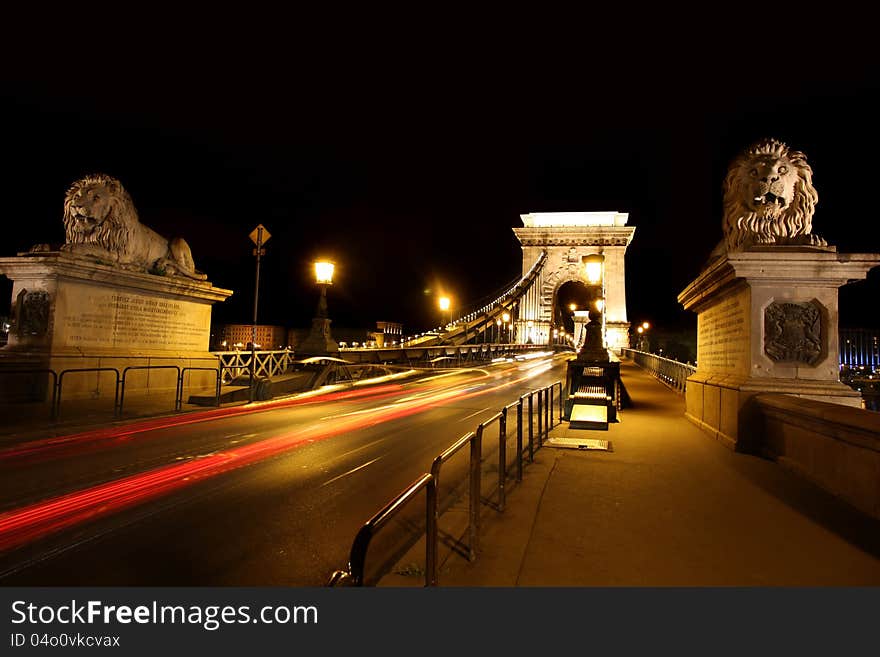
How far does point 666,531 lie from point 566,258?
6458 centimetres

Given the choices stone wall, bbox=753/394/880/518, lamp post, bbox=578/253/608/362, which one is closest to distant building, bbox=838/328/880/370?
lamp post, bbox=578/253/608/362

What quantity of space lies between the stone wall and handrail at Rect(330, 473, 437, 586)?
3386 millimetres

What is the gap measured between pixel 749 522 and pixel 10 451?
7.90 metres

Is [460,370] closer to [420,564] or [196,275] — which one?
[196,275]

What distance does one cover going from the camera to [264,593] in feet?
8.04

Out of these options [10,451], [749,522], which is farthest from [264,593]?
[10,451]

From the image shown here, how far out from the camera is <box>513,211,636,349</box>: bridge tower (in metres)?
63.7

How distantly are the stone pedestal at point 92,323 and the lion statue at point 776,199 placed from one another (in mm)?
12032

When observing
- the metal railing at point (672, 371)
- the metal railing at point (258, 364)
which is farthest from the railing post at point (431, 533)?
the metal railing at point (258, 364)

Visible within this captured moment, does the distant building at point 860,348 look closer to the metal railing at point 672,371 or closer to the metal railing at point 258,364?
the metal railing at point 672,371

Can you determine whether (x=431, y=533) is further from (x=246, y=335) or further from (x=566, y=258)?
(x=566, y=258)

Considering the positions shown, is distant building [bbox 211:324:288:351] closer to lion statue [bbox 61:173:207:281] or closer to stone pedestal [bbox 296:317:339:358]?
stone pedestal [bbox 296:317:339:358]

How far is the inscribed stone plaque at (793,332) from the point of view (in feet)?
19.9

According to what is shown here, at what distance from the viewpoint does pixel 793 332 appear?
240 inches
